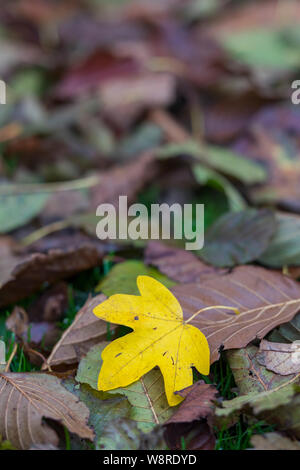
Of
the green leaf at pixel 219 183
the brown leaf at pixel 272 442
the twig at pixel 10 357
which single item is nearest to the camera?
the brown leaf at pixel 272 442

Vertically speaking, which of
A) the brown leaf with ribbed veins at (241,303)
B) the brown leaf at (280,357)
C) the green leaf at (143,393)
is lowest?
the green leaf at (143,393)

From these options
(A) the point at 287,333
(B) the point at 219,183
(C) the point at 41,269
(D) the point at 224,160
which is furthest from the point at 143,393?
(D) the point at 224,160

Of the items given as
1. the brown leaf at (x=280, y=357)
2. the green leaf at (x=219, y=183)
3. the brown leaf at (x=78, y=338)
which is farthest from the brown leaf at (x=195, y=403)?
the green leaf at (x=219, y=183)

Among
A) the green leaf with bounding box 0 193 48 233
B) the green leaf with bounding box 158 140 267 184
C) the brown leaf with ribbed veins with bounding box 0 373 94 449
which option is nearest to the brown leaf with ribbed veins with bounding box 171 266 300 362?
the brown leaf with ribbed veins with bounding box 0 373 94 449

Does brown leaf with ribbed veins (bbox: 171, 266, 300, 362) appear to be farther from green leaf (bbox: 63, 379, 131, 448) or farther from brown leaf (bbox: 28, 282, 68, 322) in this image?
brown leaf (bbox: 28, 282, 68, 322)

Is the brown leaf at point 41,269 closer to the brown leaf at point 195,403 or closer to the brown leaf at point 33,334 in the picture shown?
the brown leaf at point 33,334

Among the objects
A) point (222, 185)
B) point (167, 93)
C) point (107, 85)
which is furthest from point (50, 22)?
point (222, 185)

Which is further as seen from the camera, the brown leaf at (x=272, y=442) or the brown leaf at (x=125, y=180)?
the brown leaf at (x=125, y=180)
